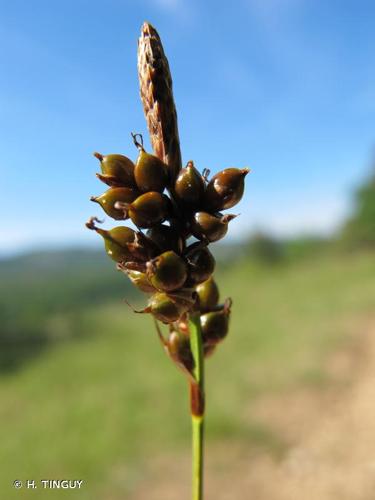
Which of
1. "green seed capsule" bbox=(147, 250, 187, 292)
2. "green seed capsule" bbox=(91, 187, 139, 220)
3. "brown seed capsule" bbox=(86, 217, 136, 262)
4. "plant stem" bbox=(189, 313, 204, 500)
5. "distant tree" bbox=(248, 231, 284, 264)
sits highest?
"distant tree" bbox=(248, 231, 284, 264)

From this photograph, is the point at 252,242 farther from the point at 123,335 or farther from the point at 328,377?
the point at 328,377

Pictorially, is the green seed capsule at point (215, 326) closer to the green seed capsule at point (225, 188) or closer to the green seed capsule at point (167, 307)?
the green seed capsule at point (167, 307)

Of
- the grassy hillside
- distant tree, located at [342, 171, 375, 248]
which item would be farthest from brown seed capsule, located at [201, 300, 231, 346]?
distant tree, located at [342, 171, 375, 248]

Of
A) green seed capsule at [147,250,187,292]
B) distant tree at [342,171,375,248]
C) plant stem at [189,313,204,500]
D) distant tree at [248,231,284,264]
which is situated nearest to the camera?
green seed capsule at [147,250,187,292]

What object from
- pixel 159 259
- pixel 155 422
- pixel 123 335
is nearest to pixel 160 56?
A: pixel 159 259

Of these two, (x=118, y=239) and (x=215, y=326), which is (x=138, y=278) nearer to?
(x=118, y=239)

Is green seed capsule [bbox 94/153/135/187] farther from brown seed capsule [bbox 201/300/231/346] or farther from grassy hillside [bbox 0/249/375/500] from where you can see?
grassy hillside [bbox 0/249/375/500]

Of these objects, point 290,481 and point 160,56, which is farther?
point 290,481

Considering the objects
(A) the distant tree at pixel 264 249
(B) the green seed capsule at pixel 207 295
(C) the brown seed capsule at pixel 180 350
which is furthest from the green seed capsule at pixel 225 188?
(A) the distant tree at pixel 264 249
